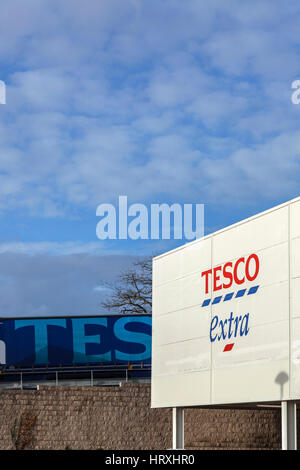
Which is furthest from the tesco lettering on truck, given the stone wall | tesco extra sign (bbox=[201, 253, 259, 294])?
the stone wall

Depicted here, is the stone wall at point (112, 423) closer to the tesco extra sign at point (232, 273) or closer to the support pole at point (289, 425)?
the tesco extra sign at point (232, 273)

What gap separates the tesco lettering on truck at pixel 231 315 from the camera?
1011 inches

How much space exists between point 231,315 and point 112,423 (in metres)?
13.0

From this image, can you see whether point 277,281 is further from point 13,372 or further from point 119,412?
point 13,372

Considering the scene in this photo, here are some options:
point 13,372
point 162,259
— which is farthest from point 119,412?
point 162,259

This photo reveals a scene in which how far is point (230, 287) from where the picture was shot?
2900 centimetres

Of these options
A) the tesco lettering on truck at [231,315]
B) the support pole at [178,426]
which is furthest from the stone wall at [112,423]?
the support pole at [178,426]

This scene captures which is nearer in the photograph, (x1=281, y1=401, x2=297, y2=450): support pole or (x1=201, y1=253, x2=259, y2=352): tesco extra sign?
(x1=281, y1=401, x2=297, y2=450): support pole

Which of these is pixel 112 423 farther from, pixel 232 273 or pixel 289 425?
pixel 289 425

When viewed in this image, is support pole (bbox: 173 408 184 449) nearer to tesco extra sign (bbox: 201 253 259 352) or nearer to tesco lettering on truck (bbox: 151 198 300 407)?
tesco lettering on truck (bbox: 151 198 300 407)

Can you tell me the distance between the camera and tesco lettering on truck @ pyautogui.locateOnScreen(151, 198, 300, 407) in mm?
25688

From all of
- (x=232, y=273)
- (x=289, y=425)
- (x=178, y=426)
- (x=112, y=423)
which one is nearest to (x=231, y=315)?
(x=232, y=273)

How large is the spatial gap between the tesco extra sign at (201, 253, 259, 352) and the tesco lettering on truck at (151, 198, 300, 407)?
0.03m

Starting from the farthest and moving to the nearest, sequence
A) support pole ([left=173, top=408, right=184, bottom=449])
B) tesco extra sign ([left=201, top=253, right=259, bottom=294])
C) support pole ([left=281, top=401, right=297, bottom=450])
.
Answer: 1. support pole ([left=173, top=408, right=184, bottom=449])
2. tesco extra sign ([left=201, top=253, right=259, bottom=294])
3. support pole ([left=281, top=401, right=297, bottom=450])
